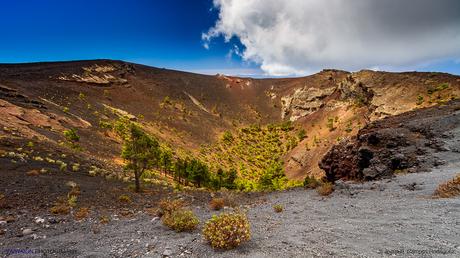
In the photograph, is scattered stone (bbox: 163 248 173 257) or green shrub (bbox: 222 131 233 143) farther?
green shrub (bbox: 222 131 233 143)

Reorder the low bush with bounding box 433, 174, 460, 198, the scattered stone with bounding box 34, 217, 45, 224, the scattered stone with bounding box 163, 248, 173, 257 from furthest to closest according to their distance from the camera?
1. the scattered stone with bounding box 34, 217, 45, 224
2. the low bush with bounding box 433, 174, 460, 198
3. the scattered stone with bounding box 163, 248, 173, 257

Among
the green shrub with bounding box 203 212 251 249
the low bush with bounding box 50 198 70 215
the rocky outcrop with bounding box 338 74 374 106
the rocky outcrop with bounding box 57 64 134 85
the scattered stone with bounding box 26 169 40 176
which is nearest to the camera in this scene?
the green shrub with bounding box 203 212 251 249

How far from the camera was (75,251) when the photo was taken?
8.63 m

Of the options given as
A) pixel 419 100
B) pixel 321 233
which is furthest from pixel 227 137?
pixel 321 233

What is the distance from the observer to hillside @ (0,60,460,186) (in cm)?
4134

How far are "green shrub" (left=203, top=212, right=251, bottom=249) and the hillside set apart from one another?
1995 cm

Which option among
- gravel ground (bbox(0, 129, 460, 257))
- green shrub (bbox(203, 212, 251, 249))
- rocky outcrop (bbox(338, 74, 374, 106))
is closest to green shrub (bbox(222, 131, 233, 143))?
rocky outcrop (bbox(338, 74, 374, 106))

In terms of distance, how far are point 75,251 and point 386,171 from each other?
1736 centimetres

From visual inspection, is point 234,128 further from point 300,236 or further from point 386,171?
point 300,236

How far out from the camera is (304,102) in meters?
95.9

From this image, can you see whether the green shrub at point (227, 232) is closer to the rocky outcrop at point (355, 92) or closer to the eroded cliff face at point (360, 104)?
the eroded cliff face at point (360, 104)

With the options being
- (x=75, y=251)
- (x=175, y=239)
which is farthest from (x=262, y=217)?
(x=75, y=251)

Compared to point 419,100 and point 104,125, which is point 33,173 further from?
point 419,100

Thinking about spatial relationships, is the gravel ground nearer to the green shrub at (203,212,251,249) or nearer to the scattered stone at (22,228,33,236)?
the scattered stone at (22,228,33,236)
